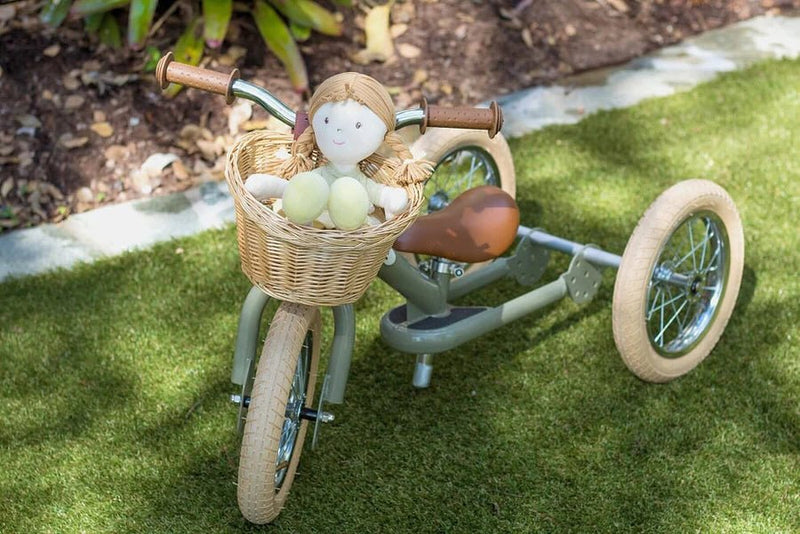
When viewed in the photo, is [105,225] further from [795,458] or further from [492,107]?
[795,458]

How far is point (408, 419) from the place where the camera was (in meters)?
2.93

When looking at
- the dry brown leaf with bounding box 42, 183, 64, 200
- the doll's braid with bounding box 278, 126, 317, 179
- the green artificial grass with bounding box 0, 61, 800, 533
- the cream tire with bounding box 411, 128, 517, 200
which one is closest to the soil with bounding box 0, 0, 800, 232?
the dry brown leaf with bounding box 42, 183, 64, 200

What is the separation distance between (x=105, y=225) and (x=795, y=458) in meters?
2.46

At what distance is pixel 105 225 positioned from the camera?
12.3 feet

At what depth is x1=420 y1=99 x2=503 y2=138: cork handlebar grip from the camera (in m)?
2.20

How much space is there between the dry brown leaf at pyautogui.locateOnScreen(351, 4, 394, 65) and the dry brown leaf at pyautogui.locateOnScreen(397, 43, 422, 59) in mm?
44

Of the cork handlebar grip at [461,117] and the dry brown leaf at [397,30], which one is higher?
the cork handlebar grip at [461,117]

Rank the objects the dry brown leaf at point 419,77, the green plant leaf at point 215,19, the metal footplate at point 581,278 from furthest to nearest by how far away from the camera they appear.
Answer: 1. the dry brown leaf at point 419,77
2. the green plant leaf at point 215,19
3. the metal footplate at point 581,278

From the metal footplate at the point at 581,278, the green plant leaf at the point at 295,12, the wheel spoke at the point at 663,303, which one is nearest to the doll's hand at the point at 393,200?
the metal footplate at the point at 581,278

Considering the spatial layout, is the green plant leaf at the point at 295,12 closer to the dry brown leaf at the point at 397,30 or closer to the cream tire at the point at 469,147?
the dry brown leaf at the point at 397,30

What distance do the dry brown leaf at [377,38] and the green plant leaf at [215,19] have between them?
711 mm

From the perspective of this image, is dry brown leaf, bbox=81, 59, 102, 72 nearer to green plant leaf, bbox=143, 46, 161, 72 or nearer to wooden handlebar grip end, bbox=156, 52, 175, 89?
green plant leaf, bbox=143, 46, 161, 72

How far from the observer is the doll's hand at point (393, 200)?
2.18m

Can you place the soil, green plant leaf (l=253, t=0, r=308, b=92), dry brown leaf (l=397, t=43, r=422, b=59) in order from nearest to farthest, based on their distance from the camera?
the soil → green plant leaf (l=253, t=0, r=308, b=92) → dry brown leaf (l=397, t=43, r=422, b=59)
